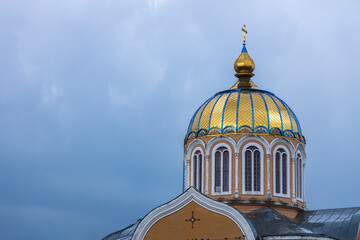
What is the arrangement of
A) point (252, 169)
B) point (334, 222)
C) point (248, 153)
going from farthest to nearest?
point (248, 153)
point (252, 169)
point (334, 222)

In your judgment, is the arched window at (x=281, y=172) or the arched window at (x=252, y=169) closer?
the arched window at (x=252, y=169)

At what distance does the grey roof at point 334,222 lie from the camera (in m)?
25.6

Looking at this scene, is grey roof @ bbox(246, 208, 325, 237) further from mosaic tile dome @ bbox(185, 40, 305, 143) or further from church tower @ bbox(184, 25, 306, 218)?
mosaic tile dome @ bbox(185, 40, 305, 143)

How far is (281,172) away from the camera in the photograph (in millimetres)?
28438

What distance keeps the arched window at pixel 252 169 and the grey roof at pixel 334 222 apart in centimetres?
209

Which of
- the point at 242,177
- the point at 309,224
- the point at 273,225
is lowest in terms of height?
the point at 273,225

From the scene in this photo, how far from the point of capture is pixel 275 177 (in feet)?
92.6

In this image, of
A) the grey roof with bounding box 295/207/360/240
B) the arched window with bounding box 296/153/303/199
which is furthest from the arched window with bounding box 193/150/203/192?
the grey roof with bounding box 295/207/360/240

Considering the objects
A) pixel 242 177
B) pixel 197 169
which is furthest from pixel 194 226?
pixel 197 169

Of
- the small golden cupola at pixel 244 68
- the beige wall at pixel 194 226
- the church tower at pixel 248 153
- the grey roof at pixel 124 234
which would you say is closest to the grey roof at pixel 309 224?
the grey roof at pixel 124 234

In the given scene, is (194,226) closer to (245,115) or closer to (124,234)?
(124,234)

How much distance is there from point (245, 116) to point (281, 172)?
2.59 metres

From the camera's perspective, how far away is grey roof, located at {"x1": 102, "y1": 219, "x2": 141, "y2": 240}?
28.3m

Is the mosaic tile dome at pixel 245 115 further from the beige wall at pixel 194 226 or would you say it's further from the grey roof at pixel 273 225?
the beige wall at pixel 194 226
